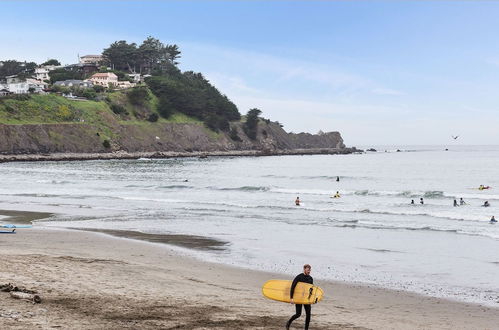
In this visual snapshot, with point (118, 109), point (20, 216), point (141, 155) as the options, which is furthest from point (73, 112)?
point (20, 216)

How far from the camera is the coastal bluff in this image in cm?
11769

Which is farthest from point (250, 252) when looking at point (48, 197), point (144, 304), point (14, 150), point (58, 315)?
point (14, 150)

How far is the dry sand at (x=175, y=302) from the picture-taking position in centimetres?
1144

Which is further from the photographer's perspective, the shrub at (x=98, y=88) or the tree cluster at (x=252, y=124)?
the tree cluster at (x=252, y=124)

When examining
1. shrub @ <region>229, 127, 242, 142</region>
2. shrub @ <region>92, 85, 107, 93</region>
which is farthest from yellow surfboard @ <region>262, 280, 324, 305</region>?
shrub @ <region>229, 127, 242, 142</region>

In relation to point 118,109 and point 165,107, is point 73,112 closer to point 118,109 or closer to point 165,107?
point 118,109

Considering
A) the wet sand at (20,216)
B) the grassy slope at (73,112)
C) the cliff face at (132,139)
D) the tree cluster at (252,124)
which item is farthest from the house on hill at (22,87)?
the wet sand at (20,216)

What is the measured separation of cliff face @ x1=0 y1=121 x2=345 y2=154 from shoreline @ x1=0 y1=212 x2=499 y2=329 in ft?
355

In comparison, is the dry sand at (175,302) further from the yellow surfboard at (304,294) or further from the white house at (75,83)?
the white house at (75,83)

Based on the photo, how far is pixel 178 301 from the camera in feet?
43.9

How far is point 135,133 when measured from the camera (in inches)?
5738

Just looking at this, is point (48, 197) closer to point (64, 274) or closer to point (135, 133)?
point (64, 274)

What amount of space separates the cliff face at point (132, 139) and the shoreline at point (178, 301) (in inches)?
4259

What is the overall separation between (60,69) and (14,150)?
87939 millimetres
